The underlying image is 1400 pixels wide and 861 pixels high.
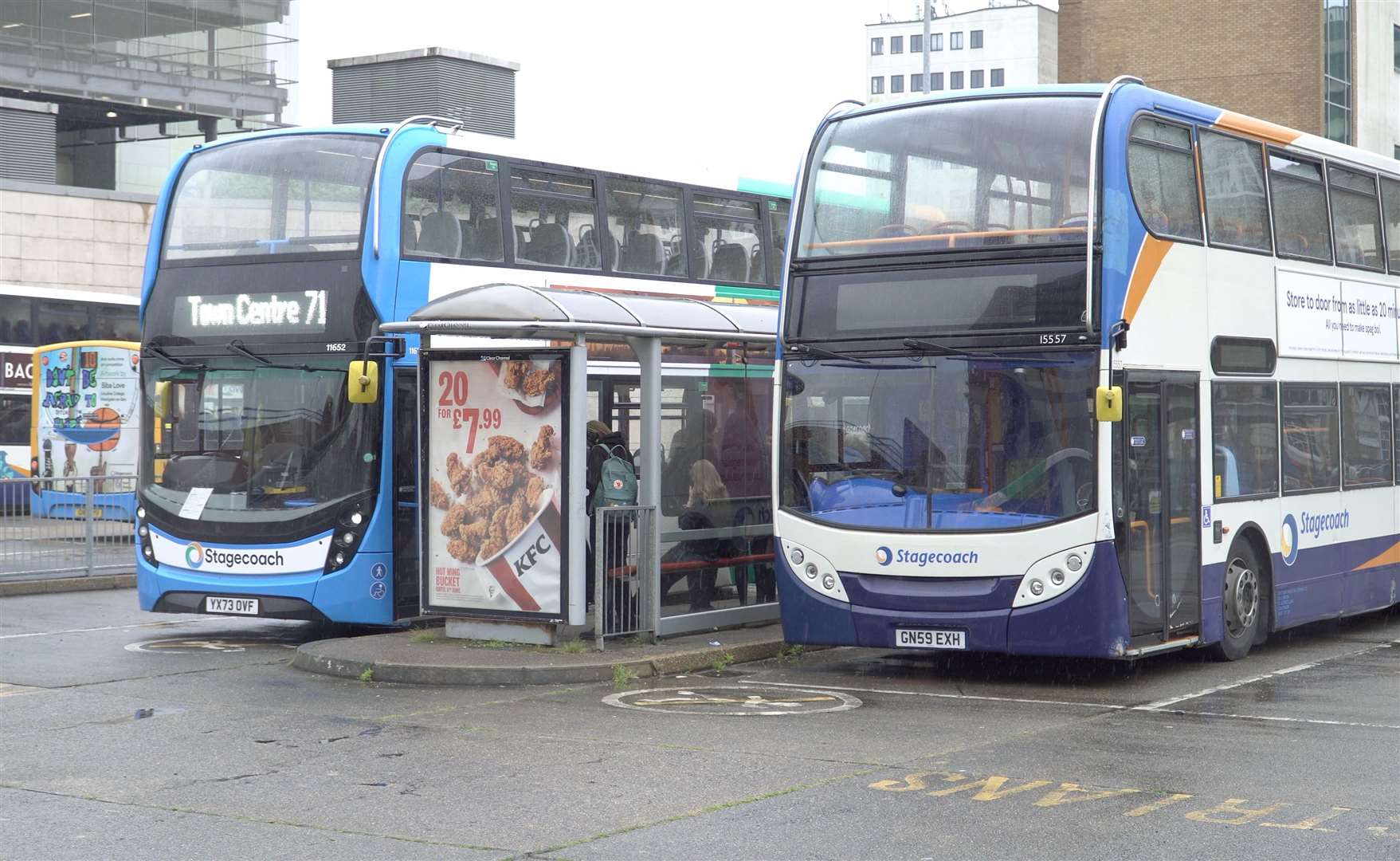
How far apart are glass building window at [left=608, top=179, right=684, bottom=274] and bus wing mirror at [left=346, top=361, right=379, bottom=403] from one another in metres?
3.32

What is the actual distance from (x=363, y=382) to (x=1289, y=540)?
Result: 7.69 metres

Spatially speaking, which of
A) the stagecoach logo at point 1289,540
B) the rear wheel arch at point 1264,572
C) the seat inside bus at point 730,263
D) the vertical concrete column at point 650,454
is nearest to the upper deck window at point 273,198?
the vertical concrete column at point 650,454

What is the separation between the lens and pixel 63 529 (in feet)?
65.5

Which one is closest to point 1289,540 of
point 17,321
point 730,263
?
point 730,263

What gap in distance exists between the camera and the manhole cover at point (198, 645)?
14.4m

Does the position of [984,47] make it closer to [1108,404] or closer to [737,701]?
[1108,404]

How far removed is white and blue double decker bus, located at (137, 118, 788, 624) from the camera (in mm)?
14070

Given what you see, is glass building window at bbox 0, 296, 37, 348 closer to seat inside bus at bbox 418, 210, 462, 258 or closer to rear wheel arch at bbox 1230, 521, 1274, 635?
seat inside bus at bbox 418, 210, 462, 258

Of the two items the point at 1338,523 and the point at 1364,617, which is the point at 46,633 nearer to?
the point at 1338,523

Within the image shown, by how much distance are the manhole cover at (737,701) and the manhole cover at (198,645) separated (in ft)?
14.9

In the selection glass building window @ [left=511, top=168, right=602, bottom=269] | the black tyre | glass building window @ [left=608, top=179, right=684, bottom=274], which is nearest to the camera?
the black tyre

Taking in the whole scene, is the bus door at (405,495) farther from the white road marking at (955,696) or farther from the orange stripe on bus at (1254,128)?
the orange stripe on bus at (1254,128)

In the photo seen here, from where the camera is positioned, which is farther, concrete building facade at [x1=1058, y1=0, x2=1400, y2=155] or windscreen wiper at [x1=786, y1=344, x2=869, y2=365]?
concrete building facade at [x1=1058, y1=0, x2=1400, y2=155]

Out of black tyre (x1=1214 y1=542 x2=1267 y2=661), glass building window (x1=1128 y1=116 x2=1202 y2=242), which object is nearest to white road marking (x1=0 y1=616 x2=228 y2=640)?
black tyre (x1=1214 y1=542 x2=1267 y2=661)
